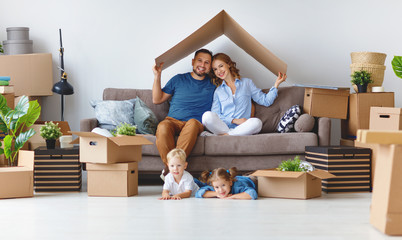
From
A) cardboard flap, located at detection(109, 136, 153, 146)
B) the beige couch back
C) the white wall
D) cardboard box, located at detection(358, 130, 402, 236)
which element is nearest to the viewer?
cardboard box, located at detection(358, 130, 402, 236)

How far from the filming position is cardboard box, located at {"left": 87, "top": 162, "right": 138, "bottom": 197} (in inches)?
145

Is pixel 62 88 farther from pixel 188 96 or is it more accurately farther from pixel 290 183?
pixel 290 183

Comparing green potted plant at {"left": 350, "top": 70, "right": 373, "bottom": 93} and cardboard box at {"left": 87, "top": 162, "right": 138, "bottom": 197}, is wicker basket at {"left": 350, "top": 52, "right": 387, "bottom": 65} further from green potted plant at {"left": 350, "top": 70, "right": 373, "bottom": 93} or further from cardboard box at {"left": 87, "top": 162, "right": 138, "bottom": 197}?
cardboard box at {"left": 87, "top": 162, "right": 138, "bottom": 197}

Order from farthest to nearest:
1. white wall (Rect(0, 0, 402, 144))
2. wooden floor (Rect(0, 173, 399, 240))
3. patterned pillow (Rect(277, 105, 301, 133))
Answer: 1. white wall (Rect(0, 0, 402, 144))
2. patterned pillow (Rect(277, 105, 301, 133))
3. wooden floor (Rect(0, 173, 399, 240))

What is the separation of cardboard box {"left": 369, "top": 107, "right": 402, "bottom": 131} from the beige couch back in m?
0.74

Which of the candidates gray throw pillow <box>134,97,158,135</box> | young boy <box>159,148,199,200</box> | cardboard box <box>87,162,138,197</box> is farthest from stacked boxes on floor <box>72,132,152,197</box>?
gray throw pillow <box>134,97,158,135</box>

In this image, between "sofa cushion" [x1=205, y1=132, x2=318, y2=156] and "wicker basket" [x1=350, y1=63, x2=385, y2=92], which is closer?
"sofa cushion" [x1=205, y1=132, x2=318, y2=156]

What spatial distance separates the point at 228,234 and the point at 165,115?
2.49 meters

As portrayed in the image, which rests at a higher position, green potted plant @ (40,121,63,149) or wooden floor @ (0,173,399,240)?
green potted plant @ (40,121,63,149)

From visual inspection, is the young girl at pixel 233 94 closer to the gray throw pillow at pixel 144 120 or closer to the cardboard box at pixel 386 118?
the gray throw pillow at pixel 144 120

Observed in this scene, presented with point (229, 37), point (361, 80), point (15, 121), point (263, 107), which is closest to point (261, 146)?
point (263, 107)

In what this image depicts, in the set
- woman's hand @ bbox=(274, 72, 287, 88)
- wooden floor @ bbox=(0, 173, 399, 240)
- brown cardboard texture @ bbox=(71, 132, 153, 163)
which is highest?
woman's hand @ bbox=(274, 72, 287, 88)

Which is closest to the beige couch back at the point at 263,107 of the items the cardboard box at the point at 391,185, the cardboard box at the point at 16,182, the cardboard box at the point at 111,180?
the cardboard box at the point at 111,180

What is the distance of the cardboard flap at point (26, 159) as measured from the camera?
378cm
